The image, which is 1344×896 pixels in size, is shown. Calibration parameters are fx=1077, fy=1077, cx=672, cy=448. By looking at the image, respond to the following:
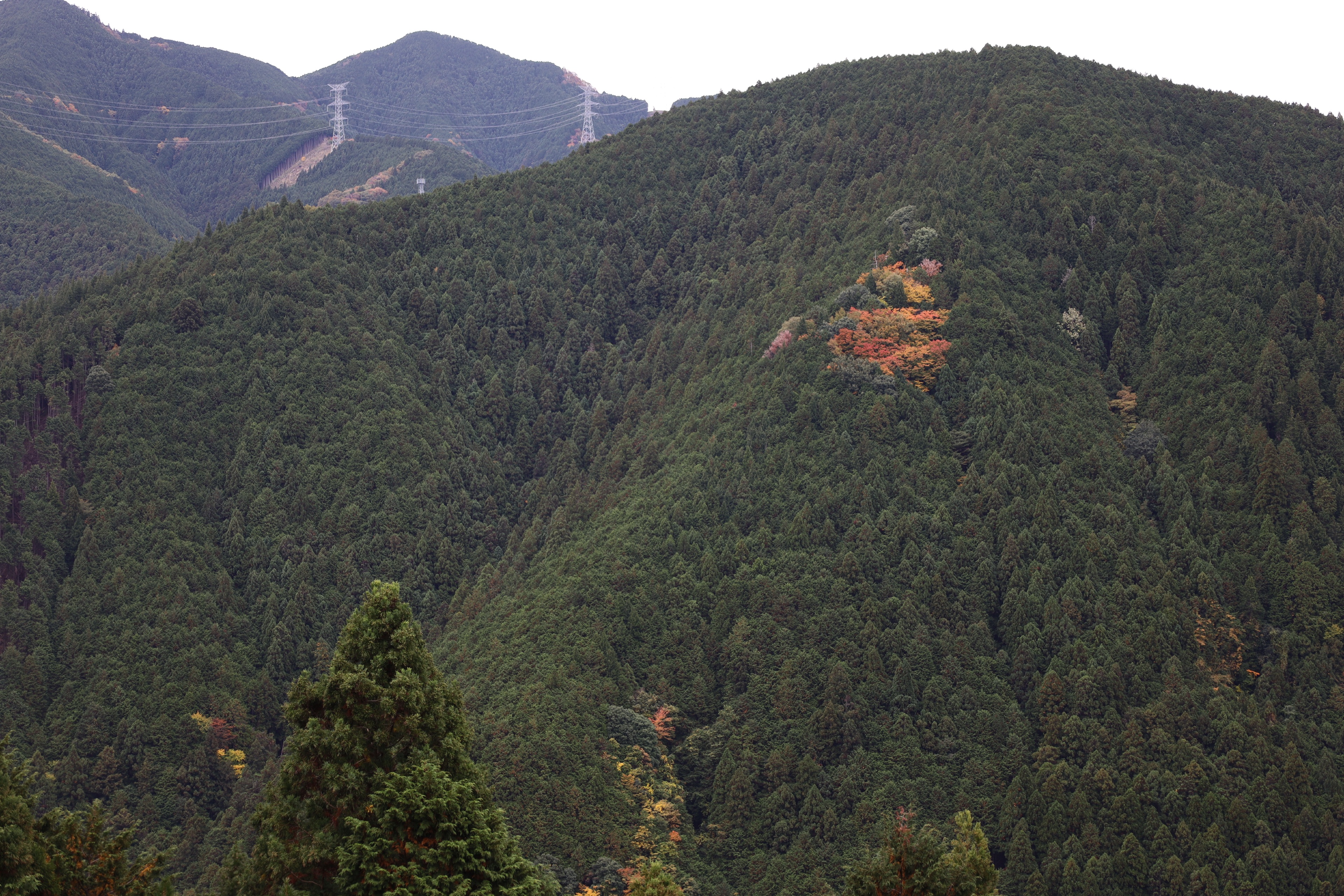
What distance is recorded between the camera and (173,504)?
212 ft

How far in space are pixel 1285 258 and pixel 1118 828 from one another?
35.9 metres

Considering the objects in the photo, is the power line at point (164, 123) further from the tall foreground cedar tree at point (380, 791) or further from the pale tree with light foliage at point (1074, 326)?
the tall foreground cedar tree at point (380, 791)

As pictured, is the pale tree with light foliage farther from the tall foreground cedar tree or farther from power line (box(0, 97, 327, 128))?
power line (box(0, 97, 327, 128))

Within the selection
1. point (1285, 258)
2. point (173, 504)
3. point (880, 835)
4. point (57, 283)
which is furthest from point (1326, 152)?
point (57, 283)

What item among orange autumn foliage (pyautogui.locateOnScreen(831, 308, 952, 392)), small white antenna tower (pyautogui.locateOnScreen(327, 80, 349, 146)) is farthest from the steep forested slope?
orange autumn foliage (pyautogui.locateOnScreen(831, 308, 952, 392))

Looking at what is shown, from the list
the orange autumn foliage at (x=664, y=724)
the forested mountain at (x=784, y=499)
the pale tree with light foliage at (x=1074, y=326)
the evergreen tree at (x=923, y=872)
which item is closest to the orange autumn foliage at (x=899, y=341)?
the forested mountain at (x=784, y=499)

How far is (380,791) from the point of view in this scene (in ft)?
72.8

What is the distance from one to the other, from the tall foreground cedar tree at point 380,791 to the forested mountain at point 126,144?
300 feet

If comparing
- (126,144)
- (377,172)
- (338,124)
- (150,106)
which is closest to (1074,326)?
(377,172)

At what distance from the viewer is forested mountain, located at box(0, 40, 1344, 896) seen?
47562mm

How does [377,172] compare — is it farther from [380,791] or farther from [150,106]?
[380,791]

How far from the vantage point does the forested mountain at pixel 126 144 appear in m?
106

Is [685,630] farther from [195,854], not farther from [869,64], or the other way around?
[869,64]

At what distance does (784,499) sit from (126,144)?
135 metres
